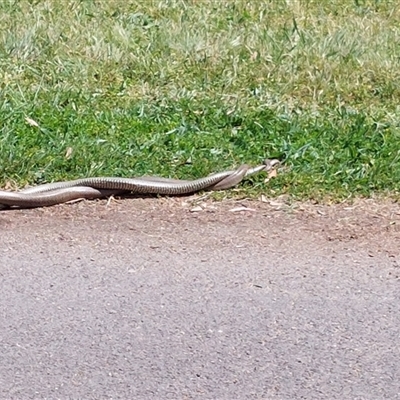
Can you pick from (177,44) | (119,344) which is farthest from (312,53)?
(119,344)

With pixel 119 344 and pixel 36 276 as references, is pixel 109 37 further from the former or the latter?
pixel 119 344

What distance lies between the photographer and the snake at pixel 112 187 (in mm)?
5629

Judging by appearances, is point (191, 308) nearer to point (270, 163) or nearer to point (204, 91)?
point (270, 163)

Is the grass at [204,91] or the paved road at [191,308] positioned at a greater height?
the paved road at [191,308]

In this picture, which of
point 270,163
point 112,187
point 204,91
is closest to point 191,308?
point 112,187

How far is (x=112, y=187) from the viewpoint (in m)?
5.77

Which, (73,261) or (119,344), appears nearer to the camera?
(119,344)

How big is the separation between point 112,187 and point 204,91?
1.57 metres

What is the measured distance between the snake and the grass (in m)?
0.13

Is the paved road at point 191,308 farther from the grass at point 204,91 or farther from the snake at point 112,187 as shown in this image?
the grass at point 204,91

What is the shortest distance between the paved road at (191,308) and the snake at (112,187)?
0.08 meters

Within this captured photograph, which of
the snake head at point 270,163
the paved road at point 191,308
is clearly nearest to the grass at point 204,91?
the snake head at point 270,163

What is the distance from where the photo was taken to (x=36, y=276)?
4828 millimetres

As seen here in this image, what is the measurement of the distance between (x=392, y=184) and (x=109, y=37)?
290cm
